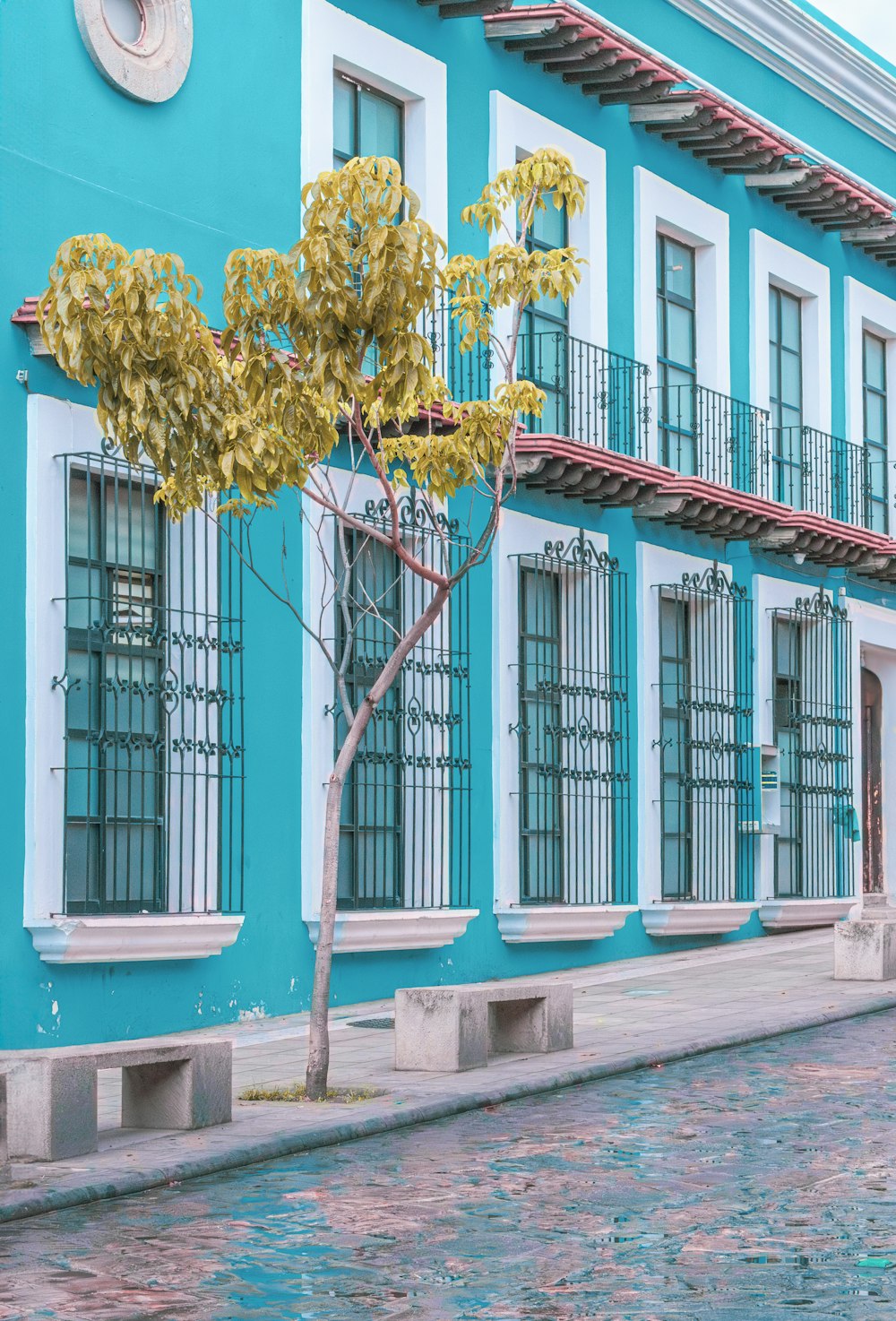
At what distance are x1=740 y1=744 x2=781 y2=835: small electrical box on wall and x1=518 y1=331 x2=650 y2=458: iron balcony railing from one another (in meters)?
3.14

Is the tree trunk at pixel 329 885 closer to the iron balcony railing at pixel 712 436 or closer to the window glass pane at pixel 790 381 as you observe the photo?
the iron balcony railing at pixel 712 436

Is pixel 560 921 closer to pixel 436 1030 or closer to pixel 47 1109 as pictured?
pixel 436 1030

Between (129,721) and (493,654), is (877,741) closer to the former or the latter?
(493,654)

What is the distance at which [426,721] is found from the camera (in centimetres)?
1409

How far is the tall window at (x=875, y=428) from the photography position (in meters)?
20.8

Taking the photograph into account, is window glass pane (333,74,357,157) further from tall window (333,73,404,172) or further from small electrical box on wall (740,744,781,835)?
small electrical box on wall (740,744,781,835)

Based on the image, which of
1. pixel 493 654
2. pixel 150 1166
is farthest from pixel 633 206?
pixel 150 1166

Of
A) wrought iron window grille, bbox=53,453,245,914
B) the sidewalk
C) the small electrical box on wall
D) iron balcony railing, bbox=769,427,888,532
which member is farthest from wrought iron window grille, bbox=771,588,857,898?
wrought iron window grille, bbox=53,453,245,914

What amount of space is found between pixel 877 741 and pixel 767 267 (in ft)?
17.4

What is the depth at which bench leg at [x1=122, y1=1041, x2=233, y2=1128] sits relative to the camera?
8789 mm

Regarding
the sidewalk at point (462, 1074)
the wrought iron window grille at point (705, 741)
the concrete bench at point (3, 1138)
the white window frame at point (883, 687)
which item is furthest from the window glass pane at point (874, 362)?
the concrete bench at point (3, 1138)

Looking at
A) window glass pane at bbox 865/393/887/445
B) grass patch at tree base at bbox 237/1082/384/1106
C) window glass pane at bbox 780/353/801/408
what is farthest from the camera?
window glass pane at bbox 865/393/887/445

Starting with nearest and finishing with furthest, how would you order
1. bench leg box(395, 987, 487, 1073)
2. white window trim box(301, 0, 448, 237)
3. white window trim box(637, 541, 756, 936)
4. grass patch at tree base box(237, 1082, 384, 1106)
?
1. grass patch at tree base box(237, 1082, 384, 1106)
2. bench leg box(395, 987, 487, 1073)
3. white window trim box(301, 0, 448, 237)
4. white window trim box(637, 541, 756, 936)

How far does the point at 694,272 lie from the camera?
59.5ft
